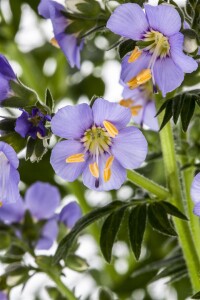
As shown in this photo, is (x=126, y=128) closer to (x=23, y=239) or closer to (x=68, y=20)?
(x=68, y=20)

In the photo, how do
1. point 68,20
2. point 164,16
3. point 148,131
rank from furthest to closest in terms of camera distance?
point 148,131 → point 68,20 → point 164,16

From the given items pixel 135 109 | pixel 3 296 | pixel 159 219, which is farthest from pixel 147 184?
pixel 3 296

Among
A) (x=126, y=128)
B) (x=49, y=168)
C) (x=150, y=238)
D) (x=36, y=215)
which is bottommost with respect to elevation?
(x=150, y=238)

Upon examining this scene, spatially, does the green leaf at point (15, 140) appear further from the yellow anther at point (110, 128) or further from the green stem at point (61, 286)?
the green stem at point (61, 286)

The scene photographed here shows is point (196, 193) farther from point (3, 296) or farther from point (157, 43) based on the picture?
point (3, 296)

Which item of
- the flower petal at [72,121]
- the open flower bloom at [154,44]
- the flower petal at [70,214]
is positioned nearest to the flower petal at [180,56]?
the open flower bloom at [154,44]

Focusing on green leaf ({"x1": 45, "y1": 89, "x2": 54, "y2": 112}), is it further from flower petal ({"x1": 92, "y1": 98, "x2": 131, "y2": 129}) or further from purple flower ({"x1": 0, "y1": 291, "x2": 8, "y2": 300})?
purple flower ({"x1": 0, "y1": 291, "x2": 8, "y2": 300})

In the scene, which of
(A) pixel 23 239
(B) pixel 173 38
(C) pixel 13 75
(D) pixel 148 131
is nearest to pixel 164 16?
(B) pixel 173 38
